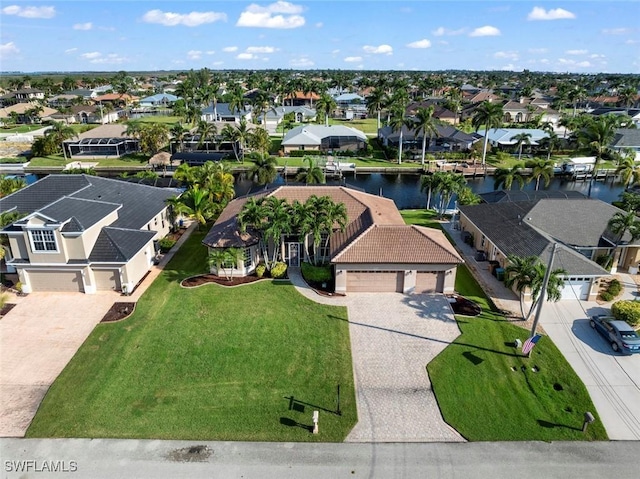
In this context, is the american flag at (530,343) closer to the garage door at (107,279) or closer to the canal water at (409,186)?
the garage door at (107,279)

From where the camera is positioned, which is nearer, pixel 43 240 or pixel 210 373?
pixel 210 373

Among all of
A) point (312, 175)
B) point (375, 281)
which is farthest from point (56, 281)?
point (312, 175)

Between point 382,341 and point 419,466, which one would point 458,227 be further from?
point 419,466

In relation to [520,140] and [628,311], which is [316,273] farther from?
[520,140]

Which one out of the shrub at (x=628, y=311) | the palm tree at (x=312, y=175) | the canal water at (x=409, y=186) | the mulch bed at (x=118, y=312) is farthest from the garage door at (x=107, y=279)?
the shrub at (x=628, y=311)

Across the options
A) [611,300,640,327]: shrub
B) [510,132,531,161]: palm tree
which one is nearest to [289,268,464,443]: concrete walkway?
[611,300,640,327]: shrub

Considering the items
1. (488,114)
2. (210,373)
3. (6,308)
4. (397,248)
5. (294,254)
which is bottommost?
(210,373)
